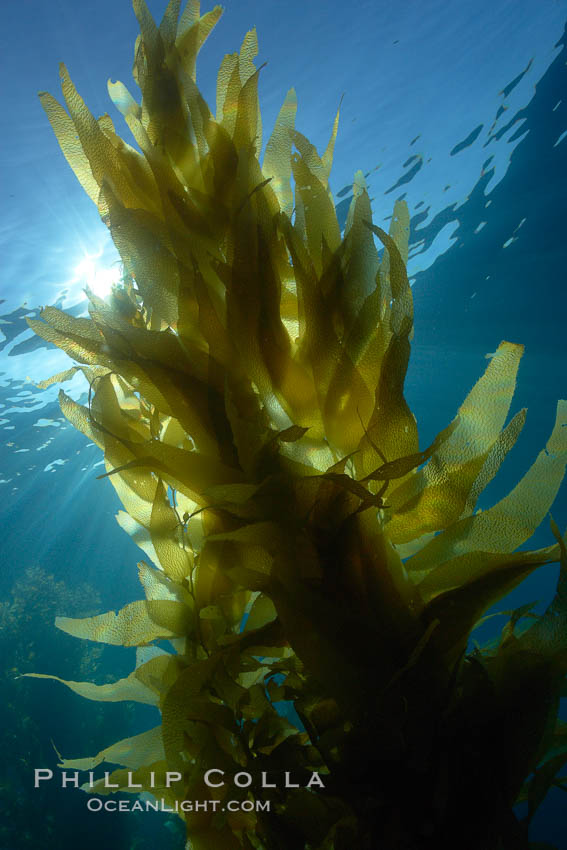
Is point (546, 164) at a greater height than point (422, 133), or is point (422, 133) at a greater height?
point (546, 164)

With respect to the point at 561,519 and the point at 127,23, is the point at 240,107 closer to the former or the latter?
the point at 127,23

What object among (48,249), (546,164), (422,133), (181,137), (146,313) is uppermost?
(546,164)

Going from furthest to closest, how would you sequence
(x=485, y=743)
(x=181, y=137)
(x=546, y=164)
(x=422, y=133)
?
(x=546, y=164), (x=422, y=133), (x=181, y=137), (x=485, y=743)

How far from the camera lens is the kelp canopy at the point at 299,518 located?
849 millimetres

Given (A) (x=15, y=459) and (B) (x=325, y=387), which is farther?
(A) (x=15, y=459)

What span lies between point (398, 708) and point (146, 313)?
4.45 ft

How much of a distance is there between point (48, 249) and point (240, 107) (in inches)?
315

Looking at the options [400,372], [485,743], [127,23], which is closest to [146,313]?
[400,372]

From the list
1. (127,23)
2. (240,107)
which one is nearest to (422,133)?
(127,23)

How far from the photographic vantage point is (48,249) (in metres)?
7.66

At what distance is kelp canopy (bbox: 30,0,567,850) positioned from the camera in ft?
2.79

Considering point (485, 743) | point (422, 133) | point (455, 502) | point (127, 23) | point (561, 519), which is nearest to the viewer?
point (485, 743)

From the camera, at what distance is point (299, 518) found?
0.96 m

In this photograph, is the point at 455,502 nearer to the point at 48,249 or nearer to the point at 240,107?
the point at 240,107
